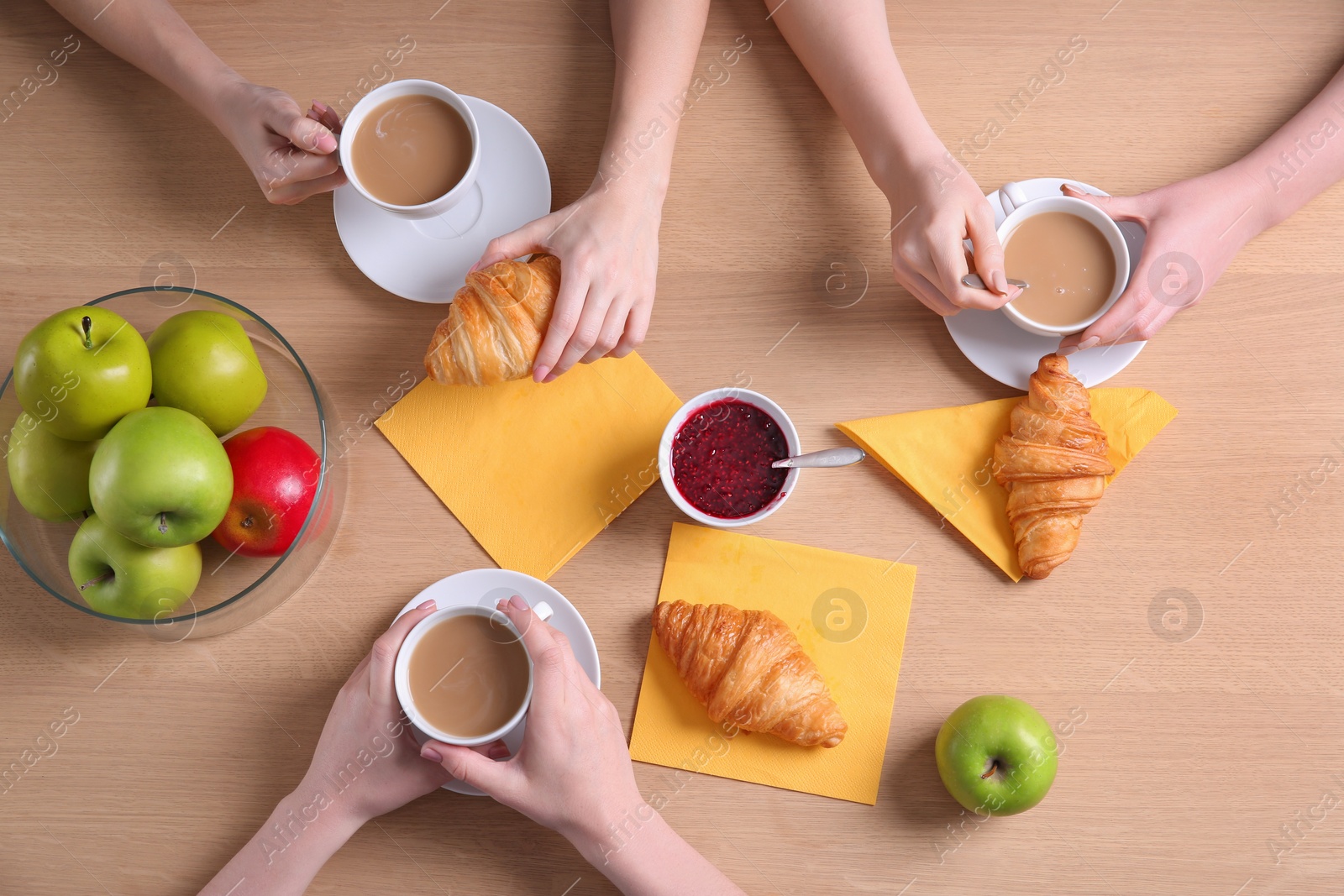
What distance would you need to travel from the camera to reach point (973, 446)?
125cm

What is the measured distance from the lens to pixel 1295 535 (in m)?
1.24

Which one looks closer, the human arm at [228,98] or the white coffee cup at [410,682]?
the white coffee cup at [410,682]

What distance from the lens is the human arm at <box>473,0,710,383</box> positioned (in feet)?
3.73

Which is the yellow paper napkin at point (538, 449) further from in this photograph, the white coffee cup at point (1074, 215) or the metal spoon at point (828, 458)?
the white coffee cup at point (1074, 215)

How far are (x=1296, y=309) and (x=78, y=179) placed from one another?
1936 millimetres

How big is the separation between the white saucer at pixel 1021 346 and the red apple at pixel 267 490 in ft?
3.17

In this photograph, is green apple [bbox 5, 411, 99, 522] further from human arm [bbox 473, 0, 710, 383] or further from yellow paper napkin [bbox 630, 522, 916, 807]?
yellow paper napkin [bbox 630, 522, 916, 807]

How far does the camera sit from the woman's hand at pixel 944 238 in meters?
1.14

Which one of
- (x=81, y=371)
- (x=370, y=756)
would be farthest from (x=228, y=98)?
(x=370, y=756)

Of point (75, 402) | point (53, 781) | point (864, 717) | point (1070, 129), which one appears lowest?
point (864, 717)

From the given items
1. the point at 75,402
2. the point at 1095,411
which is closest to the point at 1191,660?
the point at 1095,411

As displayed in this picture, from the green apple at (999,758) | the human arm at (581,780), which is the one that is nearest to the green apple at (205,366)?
the human arm at (581,780)

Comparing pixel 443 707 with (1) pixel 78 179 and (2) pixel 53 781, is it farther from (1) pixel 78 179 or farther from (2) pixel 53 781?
(1) pixel 78 179

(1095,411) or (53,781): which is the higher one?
(53,781)
